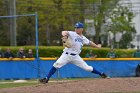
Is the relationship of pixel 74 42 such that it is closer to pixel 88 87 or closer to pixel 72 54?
pixel 72 54

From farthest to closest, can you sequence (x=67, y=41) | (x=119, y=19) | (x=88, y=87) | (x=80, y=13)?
1. (x=80, y=13)
2. (x=119, y=19)
3. (x=67, y=41)
4. (x=88, y=87)

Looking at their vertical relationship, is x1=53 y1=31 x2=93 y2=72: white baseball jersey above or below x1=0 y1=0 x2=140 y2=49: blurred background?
below

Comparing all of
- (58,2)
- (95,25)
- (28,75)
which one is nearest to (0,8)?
(58,2)

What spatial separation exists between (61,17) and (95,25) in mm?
3463

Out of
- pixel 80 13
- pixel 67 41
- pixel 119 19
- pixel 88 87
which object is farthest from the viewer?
pixel 80 13

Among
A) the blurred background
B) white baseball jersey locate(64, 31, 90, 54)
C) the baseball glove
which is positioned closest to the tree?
the blurred background

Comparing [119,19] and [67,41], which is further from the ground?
[119,19]

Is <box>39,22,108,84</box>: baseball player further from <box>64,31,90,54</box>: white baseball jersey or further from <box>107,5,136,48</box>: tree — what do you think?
<box>107,5,136,48</box>: tree

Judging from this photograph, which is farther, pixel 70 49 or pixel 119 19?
pixel 119 19

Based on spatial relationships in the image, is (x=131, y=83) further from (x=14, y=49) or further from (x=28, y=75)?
(x=14, y=49)

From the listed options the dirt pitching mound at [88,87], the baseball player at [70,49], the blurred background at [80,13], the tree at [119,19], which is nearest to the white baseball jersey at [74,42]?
the baseball player at [70,49]

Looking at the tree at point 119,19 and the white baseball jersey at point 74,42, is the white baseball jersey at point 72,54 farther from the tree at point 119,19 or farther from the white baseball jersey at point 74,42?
the tree at point 119,19

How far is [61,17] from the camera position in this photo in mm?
47125

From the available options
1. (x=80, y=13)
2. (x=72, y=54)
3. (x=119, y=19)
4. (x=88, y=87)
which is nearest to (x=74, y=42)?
(x=72, y=54)
